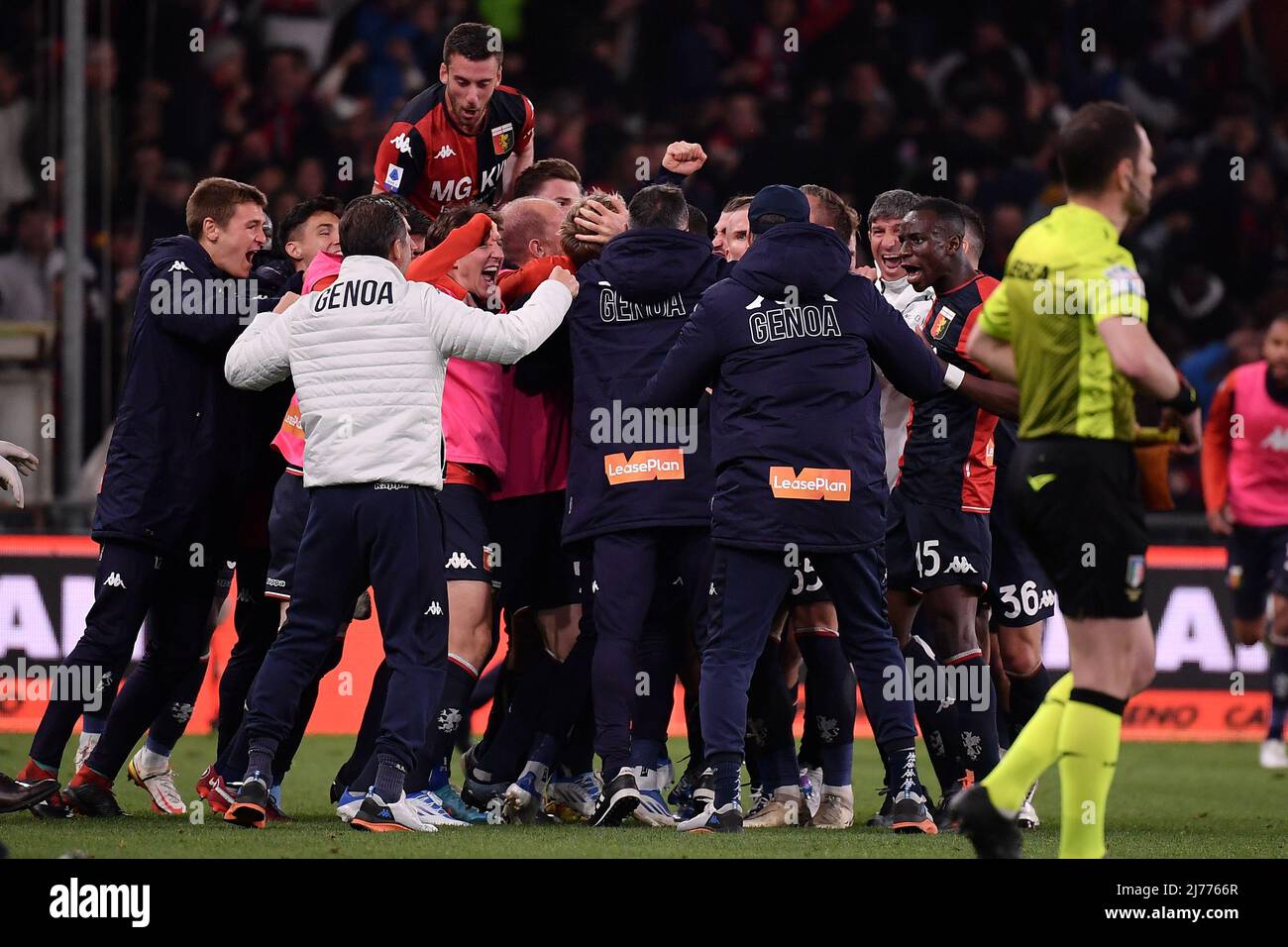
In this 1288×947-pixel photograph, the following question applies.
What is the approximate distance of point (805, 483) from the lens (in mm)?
6473

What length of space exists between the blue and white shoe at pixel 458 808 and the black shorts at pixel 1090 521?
276cm

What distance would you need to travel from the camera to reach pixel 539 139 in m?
15.1

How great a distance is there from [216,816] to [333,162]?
28.0 ft

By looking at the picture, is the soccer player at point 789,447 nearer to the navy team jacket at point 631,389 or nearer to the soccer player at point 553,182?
the navy team jacket at point 631,389

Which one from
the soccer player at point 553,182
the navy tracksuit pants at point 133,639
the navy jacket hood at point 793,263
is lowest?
the navy tracksuit pants at point 133,639

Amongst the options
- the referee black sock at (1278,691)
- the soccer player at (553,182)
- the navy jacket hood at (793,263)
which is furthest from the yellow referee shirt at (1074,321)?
the referee black sock at (1278,691)

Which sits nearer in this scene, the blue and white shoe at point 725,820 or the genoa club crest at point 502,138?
the blue and white shoe at point 725,820

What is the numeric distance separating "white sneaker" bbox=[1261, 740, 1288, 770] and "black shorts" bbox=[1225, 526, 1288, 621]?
790 millimetres

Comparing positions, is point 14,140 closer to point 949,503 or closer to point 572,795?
point 572,795

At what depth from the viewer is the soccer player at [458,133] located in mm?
8195

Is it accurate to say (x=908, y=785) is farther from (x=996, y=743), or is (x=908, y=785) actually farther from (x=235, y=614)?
(x=235, y=614)

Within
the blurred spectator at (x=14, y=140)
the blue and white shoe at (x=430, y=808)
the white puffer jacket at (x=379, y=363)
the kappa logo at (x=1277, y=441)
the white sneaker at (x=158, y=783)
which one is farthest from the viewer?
the blurred spectator at (x=14, y=140)

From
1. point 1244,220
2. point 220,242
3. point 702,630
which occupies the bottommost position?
point 702,630
